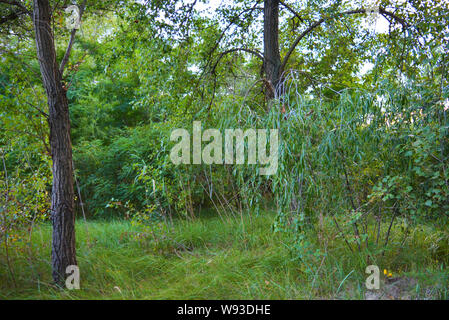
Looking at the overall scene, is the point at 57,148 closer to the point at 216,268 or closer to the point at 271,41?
the point at 216,268

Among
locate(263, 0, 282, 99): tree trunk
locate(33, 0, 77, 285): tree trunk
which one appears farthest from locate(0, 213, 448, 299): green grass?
locate(263, 0, 282, 99): tree trunk

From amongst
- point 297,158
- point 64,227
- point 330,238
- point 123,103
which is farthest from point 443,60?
point 123,103

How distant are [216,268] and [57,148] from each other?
5.67ft

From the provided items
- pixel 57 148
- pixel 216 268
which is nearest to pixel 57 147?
pixel 57 148

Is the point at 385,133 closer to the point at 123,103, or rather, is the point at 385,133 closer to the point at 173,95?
the point at 173,95

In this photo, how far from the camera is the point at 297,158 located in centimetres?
262

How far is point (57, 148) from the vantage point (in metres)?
2.76

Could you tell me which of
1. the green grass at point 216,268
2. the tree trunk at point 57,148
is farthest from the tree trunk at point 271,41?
the tree trunk at point 57,148

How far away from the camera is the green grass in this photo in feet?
8.21

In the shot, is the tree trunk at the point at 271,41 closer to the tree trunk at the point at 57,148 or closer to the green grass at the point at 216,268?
the green grass at the point at 216,268

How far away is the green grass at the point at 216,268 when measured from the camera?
98.6 inches

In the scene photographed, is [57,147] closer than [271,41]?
Yes

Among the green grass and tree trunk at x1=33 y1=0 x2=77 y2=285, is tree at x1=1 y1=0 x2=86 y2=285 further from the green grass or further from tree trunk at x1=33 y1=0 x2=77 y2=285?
the green grass

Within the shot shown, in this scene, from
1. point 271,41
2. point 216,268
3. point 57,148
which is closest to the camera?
point 57,148
